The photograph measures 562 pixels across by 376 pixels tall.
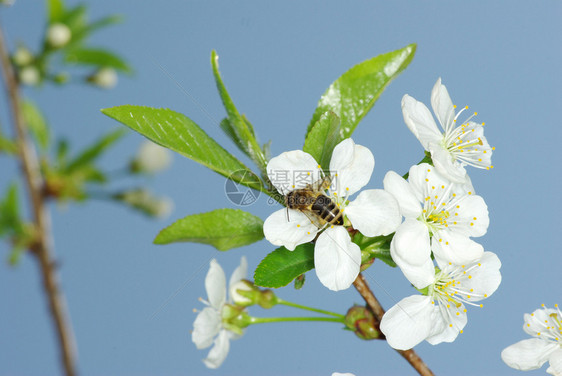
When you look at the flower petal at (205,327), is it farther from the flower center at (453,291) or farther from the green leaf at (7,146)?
the green leaf at (7,146)

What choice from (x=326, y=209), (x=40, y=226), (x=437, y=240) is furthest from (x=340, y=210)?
(x=40, y=226)

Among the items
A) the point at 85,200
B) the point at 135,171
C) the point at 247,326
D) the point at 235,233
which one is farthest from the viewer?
the point at 135,171

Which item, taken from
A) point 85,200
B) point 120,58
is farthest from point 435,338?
point 120,58

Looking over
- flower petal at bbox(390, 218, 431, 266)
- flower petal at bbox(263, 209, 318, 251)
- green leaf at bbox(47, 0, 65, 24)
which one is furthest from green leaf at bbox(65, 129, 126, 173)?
flower petal at bbox(390, 218, 431, 266)

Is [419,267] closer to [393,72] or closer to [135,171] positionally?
[393,72]

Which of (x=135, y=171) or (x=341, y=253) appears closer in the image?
(x=341, y=253)

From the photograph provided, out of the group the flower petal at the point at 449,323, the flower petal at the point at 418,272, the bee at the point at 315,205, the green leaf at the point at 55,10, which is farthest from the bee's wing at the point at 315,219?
the green leaf at the point at 55,10

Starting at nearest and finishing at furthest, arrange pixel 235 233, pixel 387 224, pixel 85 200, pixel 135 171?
1. pixel 387 224
2. pixel 235 233
3. pixel 85 200
4. pixel 135 171
